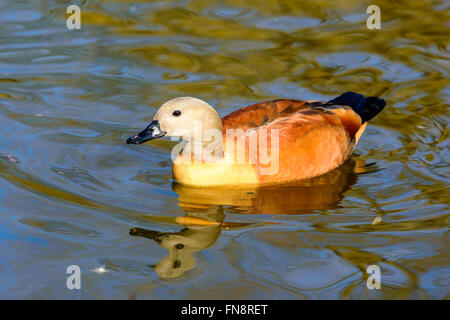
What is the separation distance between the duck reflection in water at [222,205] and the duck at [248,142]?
104mm

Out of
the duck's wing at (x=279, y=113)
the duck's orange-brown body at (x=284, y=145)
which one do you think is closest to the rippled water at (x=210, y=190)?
the duck's orange-brown body at (x=284, y=145)

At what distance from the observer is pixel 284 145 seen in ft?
23.1

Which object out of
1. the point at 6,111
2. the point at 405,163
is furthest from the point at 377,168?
the point at 6,111

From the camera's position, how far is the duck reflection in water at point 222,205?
5.71 metres

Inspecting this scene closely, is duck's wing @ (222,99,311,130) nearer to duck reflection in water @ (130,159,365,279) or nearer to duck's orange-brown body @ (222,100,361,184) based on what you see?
duck's orange-brown body @ (222,100,361,184)

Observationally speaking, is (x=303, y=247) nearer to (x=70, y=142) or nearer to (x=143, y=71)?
(x=70, y=142)

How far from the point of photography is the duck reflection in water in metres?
5.71

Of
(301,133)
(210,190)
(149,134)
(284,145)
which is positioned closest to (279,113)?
(301,133)

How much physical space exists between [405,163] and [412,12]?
172 inches

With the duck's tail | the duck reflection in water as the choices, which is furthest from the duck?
the duck's tail

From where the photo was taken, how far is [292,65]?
9539mm

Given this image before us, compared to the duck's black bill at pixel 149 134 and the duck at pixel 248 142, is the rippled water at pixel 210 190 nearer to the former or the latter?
the duck at pixel 248 142

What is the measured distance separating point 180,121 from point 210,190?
0.74 metres

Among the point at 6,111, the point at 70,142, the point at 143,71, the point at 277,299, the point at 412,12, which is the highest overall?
the point at 412,12
